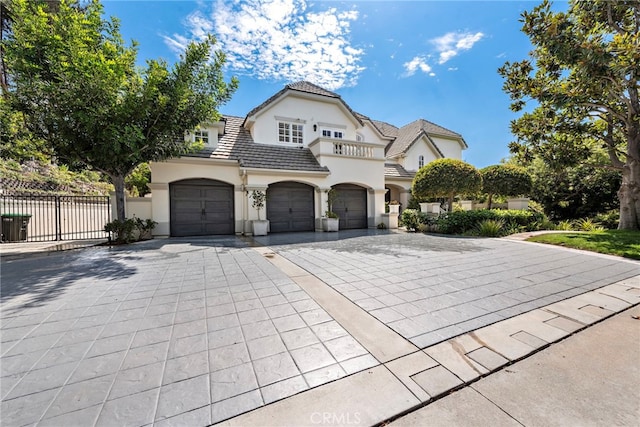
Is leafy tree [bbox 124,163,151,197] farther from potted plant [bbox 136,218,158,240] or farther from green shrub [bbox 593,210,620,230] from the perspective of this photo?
green shrub [bbox 593,210,620,230]

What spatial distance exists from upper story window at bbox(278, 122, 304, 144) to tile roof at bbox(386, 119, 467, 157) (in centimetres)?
867

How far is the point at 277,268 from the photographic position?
576 cm

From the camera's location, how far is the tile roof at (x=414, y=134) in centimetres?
2003

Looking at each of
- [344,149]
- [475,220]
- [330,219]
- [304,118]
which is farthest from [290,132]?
[475,220]

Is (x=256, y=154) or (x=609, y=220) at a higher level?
(x=256, y=154)

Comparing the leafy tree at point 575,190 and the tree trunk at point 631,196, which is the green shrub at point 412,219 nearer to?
the leafy tree at point 575,190

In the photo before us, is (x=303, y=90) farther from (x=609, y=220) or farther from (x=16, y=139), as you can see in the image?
(x=609, y=220)

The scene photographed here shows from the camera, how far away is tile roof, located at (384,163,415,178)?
18.0 m

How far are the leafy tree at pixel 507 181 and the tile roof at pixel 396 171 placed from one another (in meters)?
5.39

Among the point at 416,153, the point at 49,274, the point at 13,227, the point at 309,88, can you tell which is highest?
the point at 309,88

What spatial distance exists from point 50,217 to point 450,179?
67.2ft

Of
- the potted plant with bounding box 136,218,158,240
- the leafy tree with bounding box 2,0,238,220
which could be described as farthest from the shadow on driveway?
the leafy tree with bounding box 2,0,238,220

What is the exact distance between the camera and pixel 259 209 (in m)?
12.3

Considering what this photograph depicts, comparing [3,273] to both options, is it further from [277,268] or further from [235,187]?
[235,187]
